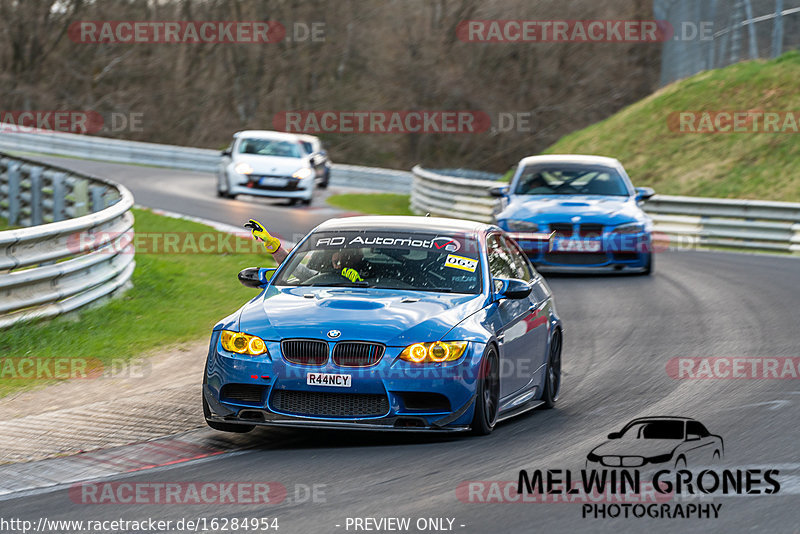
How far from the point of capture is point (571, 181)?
18375 millimetres

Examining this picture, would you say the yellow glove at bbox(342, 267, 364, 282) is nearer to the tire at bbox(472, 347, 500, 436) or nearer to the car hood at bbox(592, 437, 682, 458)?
the tire at bbox(472, 347, 500, 436)

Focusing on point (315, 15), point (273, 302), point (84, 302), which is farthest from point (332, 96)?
point (273, 302)

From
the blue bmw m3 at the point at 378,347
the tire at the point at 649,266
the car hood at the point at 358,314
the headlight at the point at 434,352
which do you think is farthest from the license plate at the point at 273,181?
the headlight at the point at 434,352

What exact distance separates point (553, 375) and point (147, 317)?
16.6 ft

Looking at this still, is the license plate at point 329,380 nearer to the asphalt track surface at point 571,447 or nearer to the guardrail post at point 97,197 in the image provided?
the asphalt track surface at point 571,447

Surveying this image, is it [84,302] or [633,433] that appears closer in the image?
[633,433]

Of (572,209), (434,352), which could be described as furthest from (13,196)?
(434,352)

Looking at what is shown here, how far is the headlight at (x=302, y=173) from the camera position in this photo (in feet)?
95.2

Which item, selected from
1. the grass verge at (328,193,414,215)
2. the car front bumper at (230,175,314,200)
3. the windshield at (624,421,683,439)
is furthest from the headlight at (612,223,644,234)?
the car front bumper at (230,175,314,200)

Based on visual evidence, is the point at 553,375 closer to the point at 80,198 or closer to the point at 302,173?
the point at 80,198

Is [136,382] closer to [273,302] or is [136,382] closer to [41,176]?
[273,302]

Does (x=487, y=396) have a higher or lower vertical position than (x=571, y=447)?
higher

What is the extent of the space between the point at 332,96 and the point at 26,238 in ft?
179

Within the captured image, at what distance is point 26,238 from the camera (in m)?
11.1
